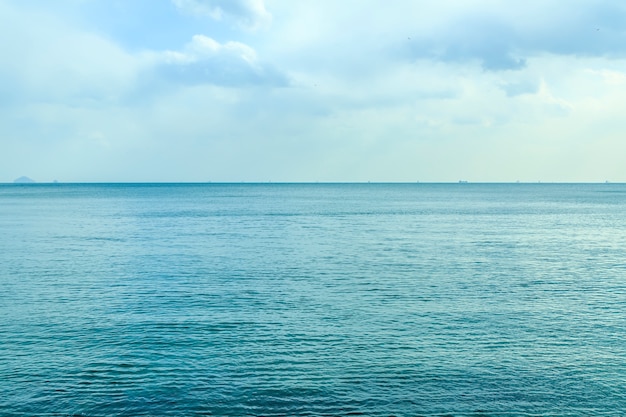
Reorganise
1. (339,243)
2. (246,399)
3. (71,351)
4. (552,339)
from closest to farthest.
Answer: (246,399) < (71,351) < (552,339) < (339,243)

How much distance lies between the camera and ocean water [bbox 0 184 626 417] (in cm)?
2672

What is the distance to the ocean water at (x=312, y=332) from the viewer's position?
2672cm

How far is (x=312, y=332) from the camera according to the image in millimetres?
36406

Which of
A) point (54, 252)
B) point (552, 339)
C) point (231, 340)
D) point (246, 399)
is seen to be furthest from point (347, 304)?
point (54, 252)

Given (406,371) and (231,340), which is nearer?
(406,371)

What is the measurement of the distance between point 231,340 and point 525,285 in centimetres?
2916

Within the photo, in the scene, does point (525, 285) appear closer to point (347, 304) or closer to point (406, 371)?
point (347, 304)

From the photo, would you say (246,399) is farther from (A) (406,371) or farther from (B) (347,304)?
(B) (347,304)

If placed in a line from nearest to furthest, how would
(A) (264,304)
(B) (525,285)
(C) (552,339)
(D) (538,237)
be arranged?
1. (C) (552,339)
2. (A) (264,304)
3. (B) (525,285)
4. (D) (538,237)

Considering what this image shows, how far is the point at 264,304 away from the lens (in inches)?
1714

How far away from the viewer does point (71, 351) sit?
108 feet

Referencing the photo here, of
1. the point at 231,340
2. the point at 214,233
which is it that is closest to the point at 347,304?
the point at 231,340

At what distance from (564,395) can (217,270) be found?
124 feet

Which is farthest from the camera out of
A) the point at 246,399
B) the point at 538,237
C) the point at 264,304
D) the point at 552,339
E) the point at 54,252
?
the point at 538,237
